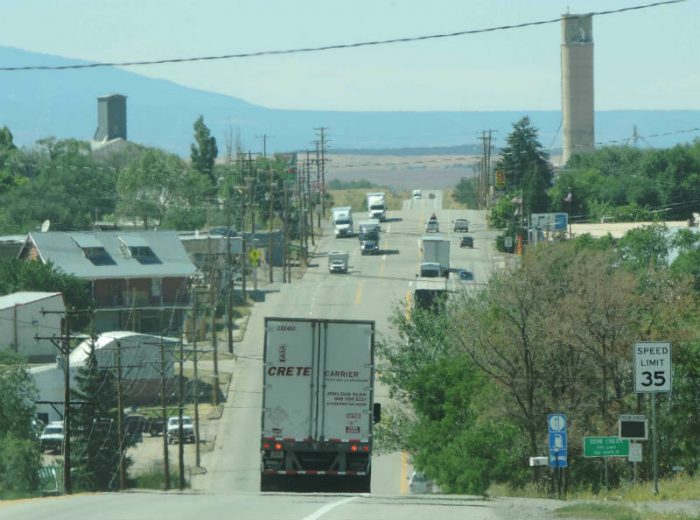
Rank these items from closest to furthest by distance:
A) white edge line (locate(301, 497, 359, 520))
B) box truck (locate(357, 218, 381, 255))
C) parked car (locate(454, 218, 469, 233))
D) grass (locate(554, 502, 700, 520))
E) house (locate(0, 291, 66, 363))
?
white edge line (locate(301, 497, 359, 520)) → grass (locate(554, 502, 700, 520)) → house (locate(0, 291, 66, 363)) → box truck (locate(357, 218, 381, 255)) → parked car (locate(454, 218, 469, 233))

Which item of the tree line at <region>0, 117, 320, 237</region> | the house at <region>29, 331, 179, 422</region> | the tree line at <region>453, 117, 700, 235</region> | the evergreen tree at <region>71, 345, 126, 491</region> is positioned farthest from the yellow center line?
the evergreen tree at <region>71, 345, 126, 491</region>

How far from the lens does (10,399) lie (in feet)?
166

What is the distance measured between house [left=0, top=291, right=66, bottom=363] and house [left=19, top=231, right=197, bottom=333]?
8.83 metres

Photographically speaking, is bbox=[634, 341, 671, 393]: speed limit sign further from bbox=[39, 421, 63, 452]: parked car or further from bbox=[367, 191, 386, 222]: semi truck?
bbox=[367, 191, 386, 222]: semi truck

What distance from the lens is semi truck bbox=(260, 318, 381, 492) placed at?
93.0 feet

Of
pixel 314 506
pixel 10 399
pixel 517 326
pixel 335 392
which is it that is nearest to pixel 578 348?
pixel 517 326

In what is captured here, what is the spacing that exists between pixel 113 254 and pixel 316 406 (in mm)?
58985

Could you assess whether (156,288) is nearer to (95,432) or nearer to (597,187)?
(95,432)

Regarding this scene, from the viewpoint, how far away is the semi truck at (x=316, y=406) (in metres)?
28.4

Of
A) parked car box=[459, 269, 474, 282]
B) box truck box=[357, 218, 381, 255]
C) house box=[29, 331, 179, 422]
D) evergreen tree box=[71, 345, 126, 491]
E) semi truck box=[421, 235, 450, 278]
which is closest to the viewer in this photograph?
evergreen tree box=[71, 345, 126, 491]

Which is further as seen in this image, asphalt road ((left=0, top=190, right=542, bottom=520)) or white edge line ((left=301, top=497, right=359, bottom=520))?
asphalt road ((left=0, top=190, right=542, bottom=520))

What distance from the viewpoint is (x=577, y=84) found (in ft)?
588

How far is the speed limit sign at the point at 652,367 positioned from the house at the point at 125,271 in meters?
59.4

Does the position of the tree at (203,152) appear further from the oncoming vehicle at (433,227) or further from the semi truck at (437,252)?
the semi truck at (437,252)
